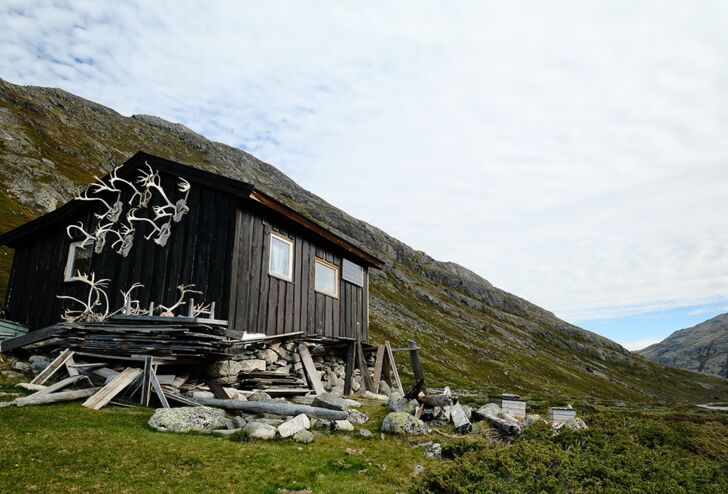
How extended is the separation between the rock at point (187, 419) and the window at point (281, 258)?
692 cm

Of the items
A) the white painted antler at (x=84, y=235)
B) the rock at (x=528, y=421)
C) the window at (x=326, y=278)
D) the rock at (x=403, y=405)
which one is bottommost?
the rock at (x=528, y=421)

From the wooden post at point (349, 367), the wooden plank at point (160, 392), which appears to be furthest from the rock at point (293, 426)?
the wooden post at point (349, 367)

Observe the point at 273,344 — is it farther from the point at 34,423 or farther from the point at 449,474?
the point at 449,474

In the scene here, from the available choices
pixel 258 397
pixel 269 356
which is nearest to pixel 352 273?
pixel 269 356

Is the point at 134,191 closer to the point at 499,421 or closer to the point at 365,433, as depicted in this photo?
the point at 365,433

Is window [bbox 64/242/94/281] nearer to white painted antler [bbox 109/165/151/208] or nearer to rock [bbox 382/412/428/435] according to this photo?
white painted antler [bbox 109/165/151/208]

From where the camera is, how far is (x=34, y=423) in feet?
32.3

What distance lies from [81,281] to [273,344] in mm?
8991

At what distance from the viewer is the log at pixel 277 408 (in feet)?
41.4

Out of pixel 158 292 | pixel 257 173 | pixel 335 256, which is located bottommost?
pixel 158 292

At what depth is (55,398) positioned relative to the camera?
12.1 m

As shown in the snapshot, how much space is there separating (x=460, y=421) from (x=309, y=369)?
7070 mm

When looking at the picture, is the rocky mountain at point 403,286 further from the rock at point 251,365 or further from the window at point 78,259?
the rock at point 251,365

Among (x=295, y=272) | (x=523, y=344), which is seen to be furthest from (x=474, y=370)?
(x=295, y=272)
